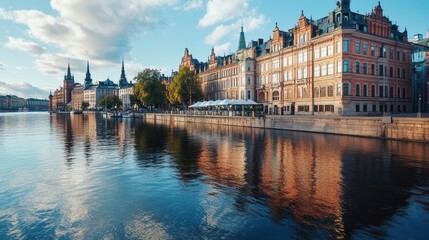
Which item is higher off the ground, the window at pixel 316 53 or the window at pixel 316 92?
the window at pixel 316 53

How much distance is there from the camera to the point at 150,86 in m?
113

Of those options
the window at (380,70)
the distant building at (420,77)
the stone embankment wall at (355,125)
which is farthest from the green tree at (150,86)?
the distant building at (420,77)

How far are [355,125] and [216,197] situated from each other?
3326cm

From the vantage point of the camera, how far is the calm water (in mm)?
10508

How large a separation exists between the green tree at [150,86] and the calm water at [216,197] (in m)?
88.3

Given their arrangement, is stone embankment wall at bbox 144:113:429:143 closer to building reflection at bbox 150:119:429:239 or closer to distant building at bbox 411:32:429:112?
building reflection at bbox 150:119:429:239

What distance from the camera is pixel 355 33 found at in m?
56.9

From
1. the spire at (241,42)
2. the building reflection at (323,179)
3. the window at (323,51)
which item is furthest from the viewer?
the spire at (241,42)

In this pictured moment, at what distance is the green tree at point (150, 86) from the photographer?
112062mm

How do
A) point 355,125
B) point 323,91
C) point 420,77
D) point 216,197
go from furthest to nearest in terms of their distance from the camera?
point 420,77 < point 323,91 < point 355,125 < point 216,197

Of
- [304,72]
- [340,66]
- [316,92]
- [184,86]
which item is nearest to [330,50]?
[340,66]

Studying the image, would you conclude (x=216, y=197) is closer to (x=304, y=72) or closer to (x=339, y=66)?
(x=339, y=66)

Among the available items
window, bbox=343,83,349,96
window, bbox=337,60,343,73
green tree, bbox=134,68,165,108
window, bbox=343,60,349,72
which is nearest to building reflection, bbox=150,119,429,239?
window, bbox=343,83,349,96

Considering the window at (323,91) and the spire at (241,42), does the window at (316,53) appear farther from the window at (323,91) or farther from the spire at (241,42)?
the spire at (241,42)
